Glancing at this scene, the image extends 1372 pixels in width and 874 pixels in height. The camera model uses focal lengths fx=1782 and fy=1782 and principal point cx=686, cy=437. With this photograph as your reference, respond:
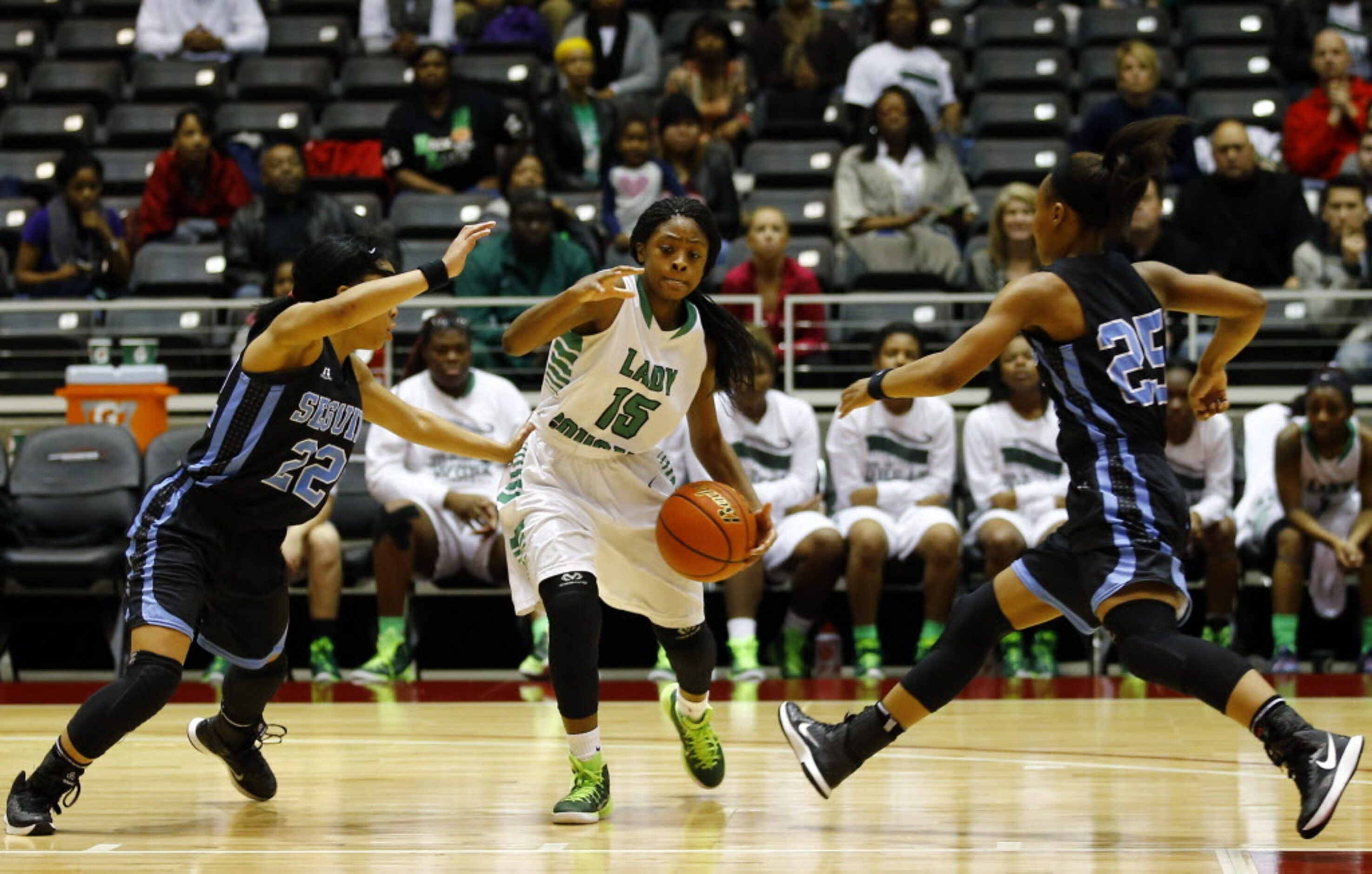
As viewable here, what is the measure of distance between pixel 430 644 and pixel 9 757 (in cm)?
277

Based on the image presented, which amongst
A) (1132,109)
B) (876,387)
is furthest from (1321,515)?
(876,387)

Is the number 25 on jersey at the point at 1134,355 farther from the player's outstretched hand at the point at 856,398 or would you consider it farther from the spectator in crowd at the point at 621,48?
the spectator in crowd at the point at 621,48

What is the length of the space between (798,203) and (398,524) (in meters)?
3.47

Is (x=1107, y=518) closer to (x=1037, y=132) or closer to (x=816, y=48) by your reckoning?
(x=1037, y=132)

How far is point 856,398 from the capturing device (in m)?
4.20

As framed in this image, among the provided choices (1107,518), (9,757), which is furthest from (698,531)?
(9,757)

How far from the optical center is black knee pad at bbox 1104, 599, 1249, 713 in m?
3.95

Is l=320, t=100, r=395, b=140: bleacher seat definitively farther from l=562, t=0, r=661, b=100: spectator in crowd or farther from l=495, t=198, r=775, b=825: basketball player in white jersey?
l=495, t=198, r=775, b=825: basketball player in white jersey

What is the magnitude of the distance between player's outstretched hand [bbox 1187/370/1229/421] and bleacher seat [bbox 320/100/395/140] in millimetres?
7312

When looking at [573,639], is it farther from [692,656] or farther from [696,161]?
[696,161]

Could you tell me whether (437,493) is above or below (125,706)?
below

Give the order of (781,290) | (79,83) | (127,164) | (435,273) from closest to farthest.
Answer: (435,273), (781,290), (127,164), (79,83)

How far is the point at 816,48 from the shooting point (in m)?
11.1

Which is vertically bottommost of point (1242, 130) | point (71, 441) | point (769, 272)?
point (71, 441)
